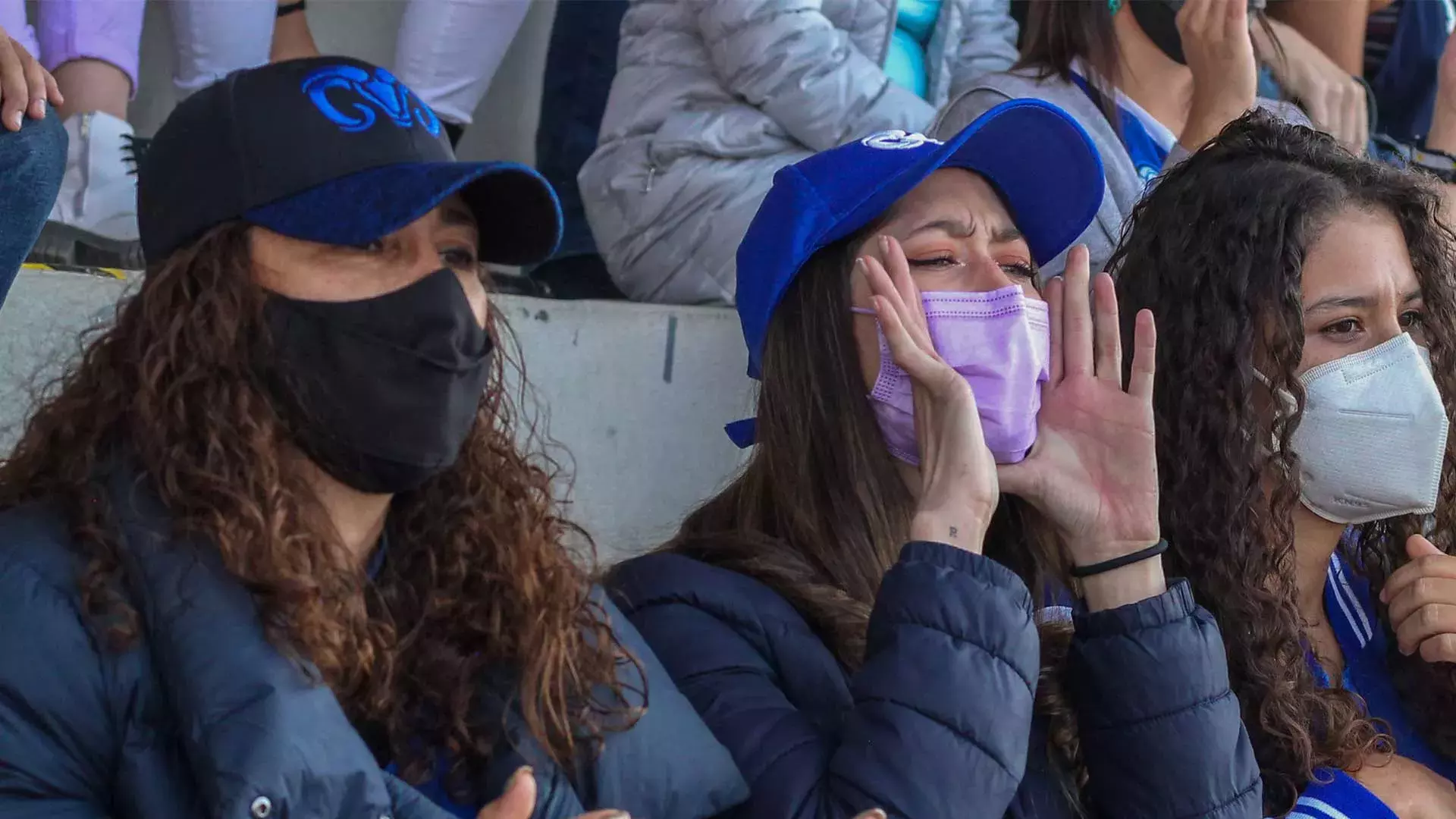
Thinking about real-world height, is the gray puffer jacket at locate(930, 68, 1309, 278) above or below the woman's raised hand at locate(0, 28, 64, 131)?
below

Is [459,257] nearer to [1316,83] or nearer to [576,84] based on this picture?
[576,84]

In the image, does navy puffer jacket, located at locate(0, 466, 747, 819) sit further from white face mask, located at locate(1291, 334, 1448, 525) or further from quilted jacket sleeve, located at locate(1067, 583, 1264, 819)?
white face mask, located at locate(1291, 334, 1448, 525)

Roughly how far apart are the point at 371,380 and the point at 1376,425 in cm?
173

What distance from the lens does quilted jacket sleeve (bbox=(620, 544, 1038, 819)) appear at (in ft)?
6.28

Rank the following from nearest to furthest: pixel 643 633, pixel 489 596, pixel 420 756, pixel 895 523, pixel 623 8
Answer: pixel 420 756, pixel 489 596, pixel 643 633, pixel 895 523, pixel 623 8

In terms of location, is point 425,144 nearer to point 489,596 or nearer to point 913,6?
point 489,596

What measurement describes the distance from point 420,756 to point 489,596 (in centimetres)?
26

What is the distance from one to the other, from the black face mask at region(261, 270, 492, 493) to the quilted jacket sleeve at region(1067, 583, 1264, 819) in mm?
998

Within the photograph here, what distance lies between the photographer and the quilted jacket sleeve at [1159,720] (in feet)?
7.01

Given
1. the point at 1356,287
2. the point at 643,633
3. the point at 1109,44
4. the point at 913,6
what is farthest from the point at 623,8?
the point at 643,633

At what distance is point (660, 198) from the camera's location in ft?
11.8

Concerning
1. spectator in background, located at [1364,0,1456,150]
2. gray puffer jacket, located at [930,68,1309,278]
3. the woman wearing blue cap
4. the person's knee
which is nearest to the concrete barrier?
gray puffer jacket, located at [930,68,1309,278]

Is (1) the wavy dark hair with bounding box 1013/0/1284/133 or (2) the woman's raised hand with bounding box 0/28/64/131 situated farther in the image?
(1) the wavy dark hair with bounding box 1013/0/1284/133

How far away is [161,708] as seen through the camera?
1.66m
